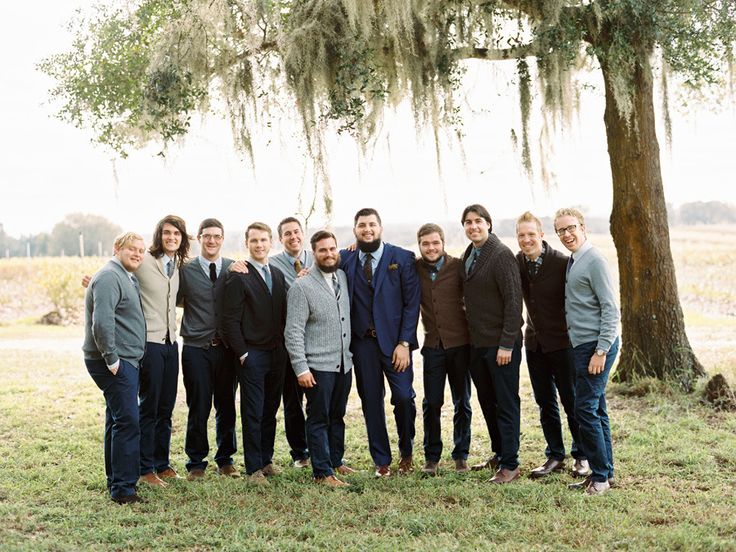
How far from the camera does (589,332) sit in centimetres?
449

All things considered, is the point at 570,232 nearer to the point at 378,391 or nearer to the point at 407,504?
the point at 378,391

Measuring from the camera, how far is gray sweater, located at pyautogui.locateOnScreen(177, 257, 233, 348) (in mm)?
4926

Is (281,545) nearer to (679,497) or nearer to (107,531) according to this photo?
(107,531)

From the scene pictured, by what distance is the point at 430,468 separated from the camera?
5008mm

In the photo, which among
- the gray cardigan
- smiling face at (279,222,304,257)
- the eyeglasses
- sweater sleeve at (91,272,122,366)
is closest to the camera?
sweater sleeve at (91,272,122,366)

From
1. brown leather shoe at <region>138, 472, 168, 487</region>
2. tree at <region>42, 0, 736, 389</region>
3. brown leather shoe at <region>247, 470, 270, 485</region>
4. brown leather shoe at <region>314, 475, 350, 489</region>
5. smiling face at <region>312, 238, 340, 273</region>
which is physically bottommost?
brown leather shoe at <region>314, 475, 350, 489</region>

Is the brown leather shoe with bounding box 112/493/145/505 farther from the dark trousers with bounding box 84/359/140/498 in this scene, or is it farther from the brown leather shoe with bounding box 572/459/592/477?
the brown leather shoe with bounding box 572/459/592/477

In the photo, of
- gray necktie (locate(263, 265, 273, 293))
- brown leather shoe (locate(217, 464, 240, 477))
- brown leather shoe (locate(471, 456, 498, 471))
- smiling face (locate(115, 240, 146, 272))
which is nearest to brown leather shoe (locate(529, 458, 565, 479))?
brown leather shoe (locate(471, 456, 498, 471))

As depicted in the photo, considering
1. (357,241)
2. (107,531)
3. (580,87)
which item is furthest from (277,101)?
(107,531)

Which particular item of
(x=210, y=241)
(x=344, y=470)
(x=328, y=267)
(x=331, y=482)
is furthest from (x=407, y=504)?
(x=210, y=241)

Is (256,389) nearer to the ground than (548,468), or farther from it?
farther from it

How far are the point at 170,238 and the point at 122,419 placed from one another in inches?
46.7

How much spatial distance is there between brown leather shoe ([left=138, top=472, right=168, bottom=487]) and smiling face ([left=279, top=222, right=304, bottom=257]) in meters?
1.77

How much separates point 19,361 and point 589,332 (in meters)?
10.1
